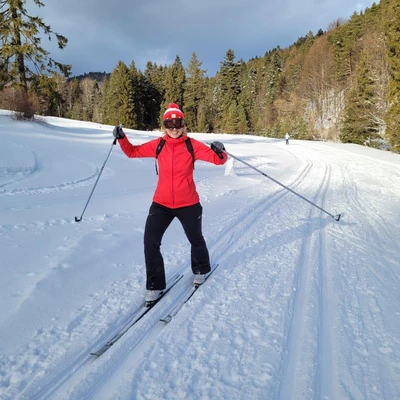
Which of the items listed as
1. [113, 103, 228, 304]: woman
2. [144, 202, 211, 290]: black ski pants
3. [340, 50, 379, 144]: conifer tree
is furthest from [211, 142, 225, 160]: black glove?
[340, 50, 379, 144]: conifer tree

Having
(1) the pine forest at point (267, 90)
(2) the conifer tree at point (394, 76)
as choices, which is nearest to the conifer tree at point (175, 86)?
(1) the pine forest at point (267, 90)

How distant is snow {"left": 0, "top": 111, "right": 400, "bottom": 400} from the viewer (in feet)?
7.37

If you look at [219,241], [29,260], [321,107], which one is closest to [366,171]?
[219,241]

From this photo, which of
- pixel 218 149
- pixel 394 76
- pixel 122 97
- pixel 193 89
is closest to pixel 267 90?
pixel 193 89

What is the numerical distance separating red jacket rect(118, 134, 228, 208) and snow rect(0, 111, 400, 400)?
42.6 inches

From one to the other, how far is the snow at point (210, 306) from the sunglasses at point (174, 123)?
73.4 inches

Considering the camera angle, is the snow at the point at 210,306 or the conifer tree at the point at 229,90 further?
the conifer tree at the point at 229,90

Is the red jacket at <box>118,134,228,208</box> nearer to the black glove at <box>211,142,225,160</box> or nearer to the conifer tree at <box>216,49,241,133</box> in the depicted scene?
the black glove at <box>211,142,225,160</box>

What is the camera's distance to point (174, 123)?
10.5 ft

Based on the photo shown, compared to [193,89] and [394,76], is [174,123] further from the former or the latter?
[193,89]

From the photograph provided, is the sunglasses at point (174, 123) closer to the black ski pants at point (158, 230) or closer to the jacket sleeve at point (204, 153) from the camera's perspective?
the jacket sleeve at point (204, 153)

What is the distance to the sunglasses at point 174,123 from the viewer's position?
3.18 m

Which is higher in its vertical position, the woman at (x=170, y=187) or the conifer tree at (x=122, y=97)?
the conifer tree at (x=122, y=97)

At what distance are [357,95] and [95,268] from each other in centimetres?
3153
